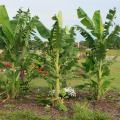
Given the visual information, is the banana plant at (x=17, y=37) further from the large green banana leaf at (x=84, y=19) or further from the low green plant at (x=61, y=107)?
the low green plant at (x=61, y=107)

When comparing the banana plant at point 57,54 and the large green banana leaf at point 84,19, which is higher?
the large green banana leaf at point 84,19

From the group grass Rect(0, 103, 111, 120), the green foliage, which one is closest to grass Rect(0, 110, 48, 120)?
grass Rect(0, 103, 111, 120)

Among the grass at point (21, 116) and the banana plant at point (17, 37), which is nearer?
the grass at point (21, 116)

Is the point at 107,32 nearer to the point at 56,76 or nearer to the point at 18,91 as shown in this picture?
the point at 56,76

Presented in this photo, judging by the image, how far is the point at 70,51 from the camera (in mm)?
12828

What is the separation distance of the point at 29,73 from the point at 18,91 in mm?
766

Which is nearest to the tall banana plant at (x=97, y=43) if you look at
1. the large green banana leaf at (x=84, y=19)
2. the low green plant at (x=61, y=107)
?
the large green banana leaf at (x=84, y=19)

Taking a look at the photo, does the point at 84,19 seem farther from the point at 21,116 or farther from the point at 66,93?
the point at 21,116

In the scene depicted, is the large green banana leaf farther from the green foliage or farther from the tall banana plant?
the green foliage

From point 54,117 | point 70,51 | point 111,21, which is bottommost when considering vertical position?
point 54,117

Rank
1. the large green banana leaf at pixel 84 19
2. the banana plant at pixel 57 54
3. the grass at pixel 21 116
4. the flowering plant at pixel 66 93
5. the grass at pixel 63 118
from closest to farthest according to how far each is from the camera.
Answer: the grass at pixel 63 118 < the grass at pixel 21 116 < the banana plant at pixel 57 54 < the flowering plant at pixel 66 93 < the large green banana leaf at pixel 84 19

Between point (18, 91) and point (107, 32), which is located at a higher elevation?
point (107, 32)

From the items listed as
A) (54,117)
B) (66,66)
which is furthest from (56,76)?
(54,117)

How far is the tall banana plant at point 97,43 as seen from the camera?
42.7 feet
